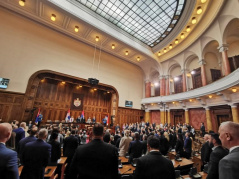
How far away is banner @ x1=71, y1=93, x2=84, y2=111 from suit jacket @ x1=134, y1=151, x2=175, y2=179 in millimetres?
11907

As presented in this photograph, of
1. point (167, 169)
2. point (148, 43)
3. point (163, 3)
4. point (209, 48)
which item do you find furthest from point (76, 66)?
point (209, 48)

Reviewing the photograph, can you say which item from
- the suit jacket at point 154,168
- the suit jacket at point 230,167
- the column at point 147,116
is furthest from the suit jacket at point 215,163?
the column at point 147,116

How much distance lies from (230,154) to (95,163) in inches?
55.6

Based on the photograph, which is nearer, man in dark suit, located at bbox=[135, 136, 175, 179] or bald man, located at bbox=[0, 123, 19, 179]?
bald man, located at bbox=[0, 123, 19, 179]

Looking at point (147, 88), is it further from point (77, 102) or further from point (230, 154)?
point (230, 154)

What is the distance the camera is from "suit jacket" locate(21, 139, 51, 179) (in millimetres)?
2004

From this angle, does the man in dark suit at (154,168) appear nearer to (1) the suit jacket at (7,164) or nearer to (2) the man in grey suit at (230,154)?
(2) the man in grey suit at (230,154)

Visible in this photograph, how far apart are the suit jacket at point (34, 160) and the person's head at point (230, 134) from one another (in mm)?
2691

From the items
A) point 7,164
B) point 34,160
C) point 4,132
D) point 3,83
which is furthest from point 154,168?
point 3,83

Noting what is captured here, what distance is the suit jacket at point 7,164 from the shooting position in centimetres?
112

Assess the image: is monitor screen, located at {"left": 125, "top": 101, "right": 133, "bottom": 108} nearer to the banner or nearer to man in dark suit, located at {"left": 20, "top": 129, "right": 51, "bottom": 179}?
the banner

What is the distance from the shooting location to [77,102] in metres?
12.6

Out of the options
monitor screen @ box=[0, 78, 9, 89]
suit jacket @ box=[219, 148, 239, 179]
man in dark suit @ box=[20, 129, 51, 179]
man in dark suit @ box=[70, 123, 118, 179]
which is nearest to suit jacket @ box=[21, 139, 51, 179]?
man in dark suit @ box=[20, 129, 51, 179]

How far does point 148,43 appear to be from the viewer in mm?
13633
